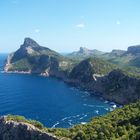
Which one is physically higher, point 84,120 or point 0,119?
point 0,119

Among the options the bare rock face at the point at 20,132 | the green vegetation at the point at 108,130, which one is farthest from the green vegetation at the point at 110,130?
the bare rock face at the point at 20,132

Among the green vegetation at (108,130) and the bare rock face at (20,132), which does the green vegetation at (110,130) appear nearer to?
the green vegetation at (108,130)

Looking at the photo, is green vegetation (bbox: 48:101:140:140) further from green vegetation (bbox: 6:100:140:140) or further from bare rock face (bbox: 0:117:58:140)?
bare rock face (bbox: 0:117:58:140)

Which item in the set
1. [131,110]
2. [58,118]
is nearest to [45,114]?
[58,118]

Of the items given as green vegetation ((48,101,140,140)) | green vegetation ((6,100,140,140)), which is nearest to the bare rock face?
green vegetation ((6,100,140,140))

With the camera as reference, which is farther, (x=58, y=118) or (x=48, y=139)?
(x=58, y=118)

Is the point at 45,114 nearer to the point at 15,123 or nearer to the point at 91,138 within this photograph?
the point at 15,123

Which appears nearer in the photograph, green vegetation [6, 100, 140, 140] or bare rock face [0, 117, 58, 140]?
green vegetation [6, 100, 140, 140]

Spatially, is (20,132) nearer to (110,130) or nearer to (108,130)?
(108,130)
